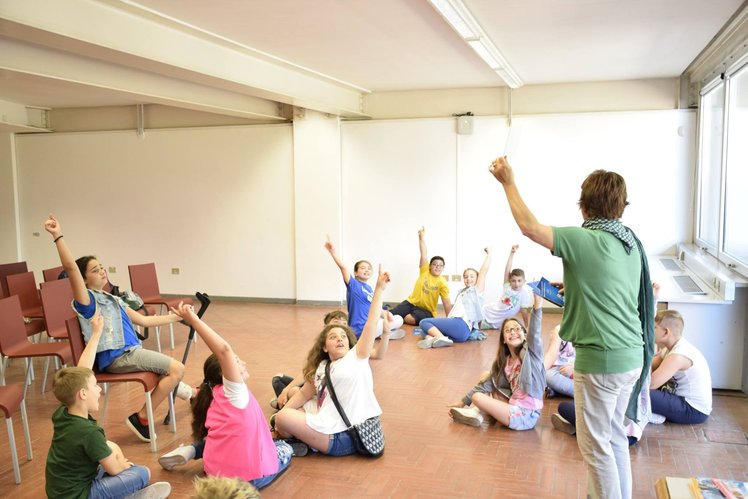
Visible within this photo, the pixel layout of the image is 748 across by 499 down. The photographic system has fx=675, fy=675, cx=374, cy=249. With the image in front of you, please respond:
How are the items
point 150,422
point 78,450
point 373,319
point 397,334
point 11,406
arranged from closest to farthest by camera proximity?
point 78,450 → point 373,319 → point 11,406 → point 150,422 → point 397,334

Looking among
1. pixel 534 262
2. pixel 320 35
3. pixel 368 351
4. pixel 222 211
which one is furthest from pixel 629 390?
pixel 222 211

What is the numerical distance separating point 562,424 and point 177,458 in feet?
8.57

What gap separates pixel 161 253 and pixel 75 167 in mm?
2101

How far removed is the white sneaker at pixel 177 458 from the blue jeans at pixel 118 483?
1.61 ft

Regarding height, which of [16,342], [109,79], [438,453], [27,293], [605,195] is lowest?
[438,453]

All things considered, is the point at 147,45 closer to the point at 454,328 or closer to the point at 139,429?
the point at 139,429

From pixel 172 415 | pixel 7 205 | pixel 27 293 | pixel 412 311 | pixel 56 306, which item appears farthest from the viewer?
pixel 7 205

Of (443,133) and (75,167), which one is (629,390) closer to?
(443,133)

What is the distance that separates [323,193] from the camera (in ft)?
33.6

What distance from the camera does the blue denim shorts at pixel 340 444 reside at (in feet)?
14.3

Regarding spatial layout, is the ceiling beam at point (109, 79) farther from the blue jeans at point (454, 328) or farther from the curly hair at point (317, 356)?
the blue jeans at point (454, 328)

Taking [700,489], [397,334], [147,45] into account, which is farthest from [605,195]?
[397,334]

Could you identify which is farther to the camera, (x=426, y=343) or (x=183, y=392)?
(x=426, y=343)

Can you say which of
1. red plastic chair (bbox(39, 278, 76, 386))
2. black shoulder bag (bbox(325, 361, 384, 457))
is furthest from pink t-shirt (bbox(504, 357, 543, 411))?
red plastic chair (bbox(39, 278, 76, 386))
